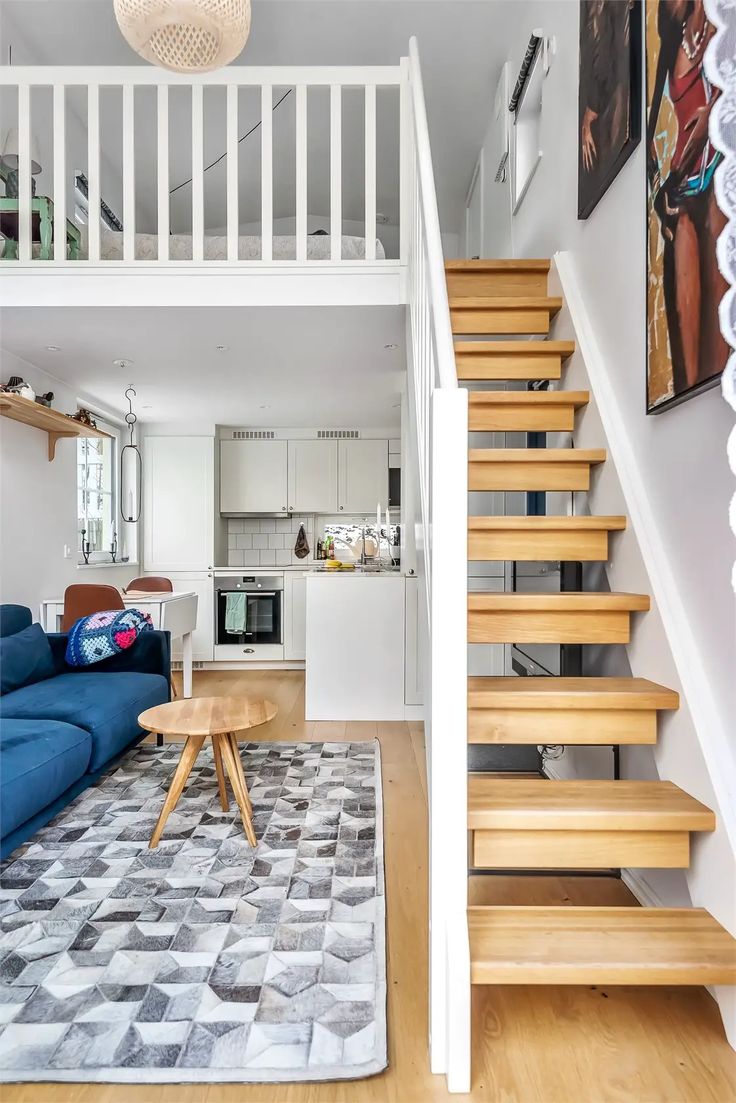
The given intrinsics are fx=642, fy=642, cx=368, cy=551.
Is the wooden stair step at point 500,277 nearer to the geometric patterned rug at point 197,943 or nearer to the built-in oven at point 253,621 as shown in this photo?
the geometric patterned rug at point 197,943

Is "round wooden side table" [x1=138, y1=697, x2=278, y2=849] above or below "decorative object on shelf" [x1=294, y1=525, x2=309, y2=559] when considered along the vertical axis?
below

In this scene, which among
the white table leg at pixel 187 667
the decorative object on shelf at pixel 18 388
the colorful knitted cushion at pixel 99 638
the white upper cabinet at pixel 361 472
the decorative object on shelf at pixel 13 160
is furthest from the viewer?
the white upper cabinet at pixel 361 472

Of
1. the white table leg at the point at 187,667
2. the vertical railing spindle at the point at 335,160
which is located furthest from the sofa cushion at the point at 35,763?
the vertical railing spindle at the point at 335,160

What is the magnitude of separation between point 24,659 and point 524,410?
259 centimetres

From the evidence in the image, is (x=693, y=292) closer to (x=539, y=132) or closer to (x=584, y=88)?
(x=584, y=88)

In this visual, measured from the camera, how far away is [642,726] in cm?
169

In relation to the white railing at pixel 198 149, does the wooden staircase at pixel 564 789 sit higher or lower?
lower

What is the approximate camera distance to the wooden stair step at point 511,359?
8.57ft

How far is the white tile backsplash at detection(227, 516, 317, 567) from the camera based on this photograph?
6816 mm

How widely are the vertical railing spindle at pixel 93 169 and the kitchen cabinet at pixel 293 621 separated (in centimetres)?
346

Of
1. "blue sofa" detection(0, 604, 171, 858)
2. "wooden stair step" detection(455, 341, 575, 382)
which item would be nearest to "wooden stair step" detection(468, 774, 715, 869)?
"blue sofa" detection(0, 604, 171, 858)

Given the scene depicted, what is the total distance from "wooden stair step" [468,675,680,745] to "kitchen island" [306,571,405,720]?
2361mm

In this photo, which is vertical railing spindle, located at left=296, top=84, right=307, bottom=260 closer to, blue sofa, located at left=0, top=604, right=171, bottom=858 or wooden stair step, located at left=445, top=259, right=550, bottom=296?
wooden stair step, located at left=445, top=259, right=550, bottom=296

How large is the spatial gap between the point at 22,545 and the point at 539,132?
3.87 m
